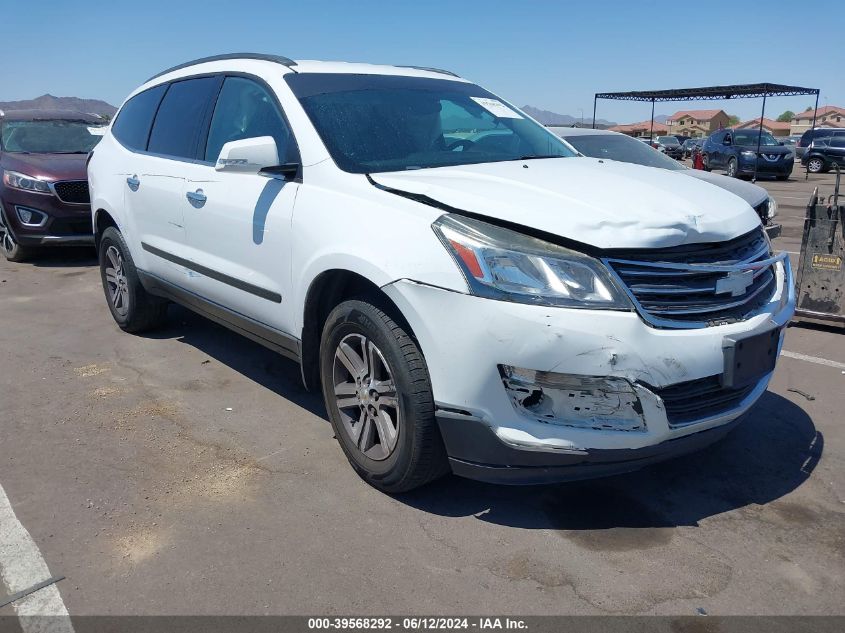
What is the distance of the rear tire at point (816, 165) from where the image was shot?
26.9 meters

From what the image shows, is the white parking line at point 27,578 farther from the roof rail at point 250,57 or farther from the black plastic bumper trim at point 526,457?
the roof rail at point 250,57

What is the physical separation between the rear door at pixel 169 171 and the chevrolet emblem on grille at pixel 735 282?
3.00 meters

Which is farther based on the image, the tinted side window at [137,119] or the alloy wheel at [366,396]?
the tinted side window at [137,119]

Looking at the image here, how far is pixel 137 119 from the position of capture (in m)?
5.32

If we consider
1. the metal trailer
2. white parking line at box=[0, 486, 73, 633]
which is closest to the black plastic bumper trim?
white parking line at box=[0, 486, 73, 633]

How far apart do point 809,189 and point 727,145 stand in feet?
14.8

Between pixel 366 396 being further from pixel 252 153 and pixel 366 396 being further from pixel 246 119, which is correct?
pixel 246 119

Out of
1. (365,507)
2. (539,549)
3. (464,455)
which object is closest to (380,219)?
(464,455)

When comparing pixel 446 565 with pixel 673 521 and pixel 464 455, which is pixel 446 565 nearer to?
pixel 464 455

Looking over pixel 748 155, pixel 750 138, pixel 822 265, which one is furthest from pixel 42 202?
pixel 750 138

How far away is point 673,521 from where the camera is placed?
302 cm

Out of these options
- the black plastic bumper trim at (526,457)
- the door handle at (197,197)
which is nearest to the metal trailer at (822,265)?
the black plastic bumper trim at (526,457)

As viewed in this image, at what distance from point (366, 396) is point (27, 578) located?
4.68ft

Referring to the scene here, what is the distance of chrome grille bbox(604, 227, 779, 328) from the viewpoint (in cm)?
267
